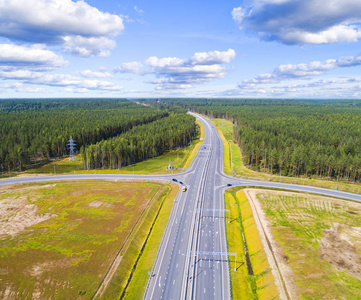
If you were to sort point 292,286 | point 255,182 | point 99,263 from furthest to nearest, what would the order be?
point 255,182 → point 99,263 → point 292,286

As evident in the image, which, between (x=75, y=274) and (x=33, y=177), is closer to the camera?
(x=75, y=274)

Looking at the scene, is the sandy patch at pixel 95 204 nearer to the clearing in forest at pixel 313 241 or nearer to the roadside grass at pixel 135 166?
the roadside grass at pixel 135 166

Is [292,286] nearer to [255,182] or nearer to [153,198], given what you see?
[153,198]

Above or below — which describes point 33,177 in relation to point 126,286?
above

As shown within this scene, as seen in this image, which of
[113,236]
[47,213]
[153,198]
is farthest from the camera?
[153,198]

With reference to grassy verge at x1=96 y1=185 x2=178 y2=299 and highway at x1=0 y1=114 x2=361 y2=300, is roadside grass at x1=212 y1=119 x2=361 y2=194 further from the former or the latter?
grassy verge at x1=96 y1=185 x2=178 y2=299

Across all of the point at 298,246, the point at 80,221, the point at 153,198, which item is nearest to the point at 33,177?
the point at 80,221
